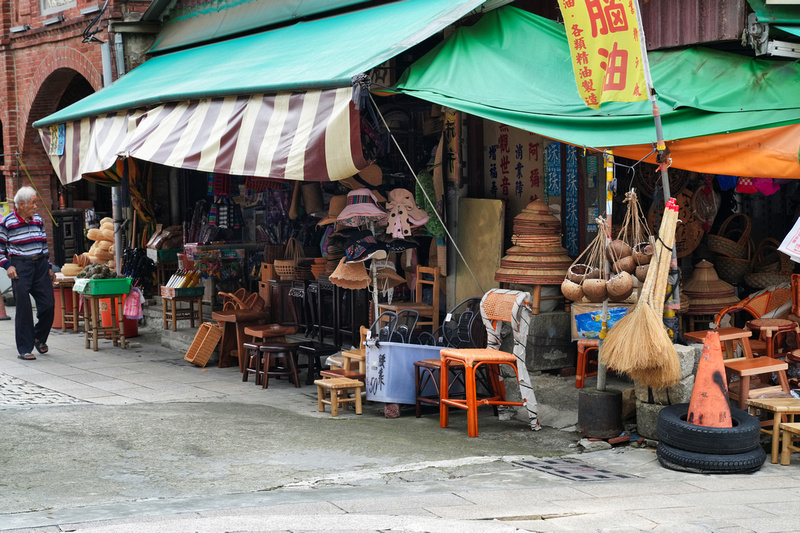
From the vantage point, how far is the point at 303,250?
11.7 meters

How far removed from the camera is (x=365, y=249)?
8906 mm

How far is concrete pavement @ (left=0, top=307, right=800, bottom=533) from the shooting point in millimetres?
4773

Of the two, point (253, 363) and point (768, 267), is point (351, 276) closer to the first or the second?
point (253, 363)

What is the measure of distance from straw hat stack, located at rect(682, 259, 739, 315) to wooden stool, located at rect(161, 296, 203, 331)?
21.4 ft

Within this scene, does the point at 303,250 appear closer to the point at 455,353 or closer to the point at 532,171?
the point at 532,171

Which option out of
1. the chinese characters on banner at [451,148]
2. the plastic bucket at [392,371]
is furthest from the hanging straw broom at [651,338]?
A: the chinese characters on banner at [451,148]

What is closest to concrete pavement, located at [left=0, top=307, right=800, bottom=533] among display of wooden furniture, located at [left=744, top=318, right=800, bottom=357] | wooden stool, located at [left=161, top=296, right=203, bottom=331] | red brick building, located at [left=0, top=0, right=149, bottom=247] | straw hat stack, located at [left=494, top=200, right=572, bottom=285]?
straw hat stack, located at [left=494, top=200, right=572, bottom=285]

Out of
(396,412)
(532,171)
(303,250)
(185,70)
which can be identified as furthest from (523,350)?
(185,70)

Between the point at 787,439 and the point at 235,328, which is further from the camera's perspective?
the point at 235,328

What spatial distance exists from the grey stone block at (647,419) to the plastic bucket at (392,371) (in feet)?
6.98

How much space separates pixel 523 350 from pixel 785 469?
7.18 feet

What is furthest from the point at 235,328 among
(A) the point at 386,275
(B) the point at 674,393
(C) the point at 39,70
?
(C) the point at 39,70

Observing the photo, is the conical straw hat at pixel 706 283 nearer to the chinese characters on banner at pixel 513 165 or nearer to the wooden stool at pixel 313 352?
the chinese characters on banner at pixel 513 165

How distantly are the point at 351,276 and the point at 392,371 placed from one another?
1.45 meters
